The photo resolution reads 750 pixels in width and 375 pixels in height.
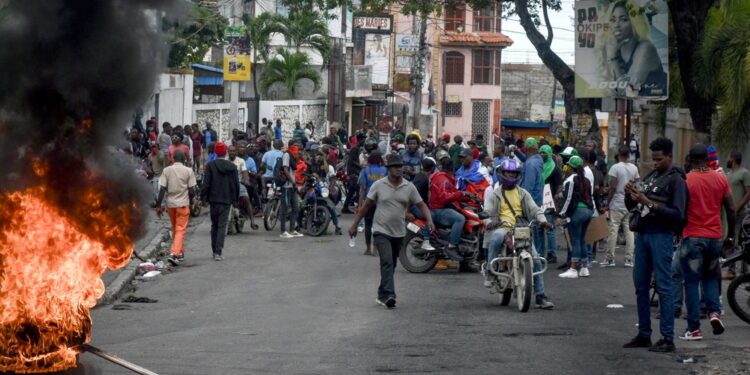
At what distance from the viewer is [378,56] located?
213 ft

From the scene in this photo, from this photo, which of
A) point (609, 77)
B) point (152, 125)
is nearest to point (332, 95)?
point (152, 125)

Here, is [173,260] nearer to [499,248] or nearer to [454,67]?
[499,248]

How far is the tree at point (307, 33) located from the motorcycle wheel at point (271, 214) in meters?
30.8

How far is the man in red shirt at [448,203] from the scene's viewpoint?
1573 centimetres

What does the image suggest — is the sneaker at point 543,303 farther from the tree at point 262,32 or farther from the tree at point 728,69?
the tree at point 262,32

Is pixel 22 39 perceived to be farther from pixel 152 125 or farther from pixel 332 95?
pixel 332 95

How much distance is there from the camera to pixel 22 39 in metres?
7.91

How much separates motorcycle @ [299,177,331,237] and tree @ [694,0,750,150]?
708 cm

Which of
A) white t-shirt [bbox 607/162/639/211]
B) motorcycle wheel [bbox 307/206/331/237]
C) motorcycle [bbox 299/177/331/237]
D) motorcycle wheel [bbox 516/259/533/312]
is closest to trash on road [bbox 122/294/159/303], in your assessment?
motorcycle wheel [bbox 516/259/533/312]

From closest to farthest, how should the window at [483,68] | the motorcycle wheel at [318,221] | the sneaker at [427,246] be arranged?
the sneaker at [427,246] → the motorcycle wheel at [318,221] → the window at [483,68]

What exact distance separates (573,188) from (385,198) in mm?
3739

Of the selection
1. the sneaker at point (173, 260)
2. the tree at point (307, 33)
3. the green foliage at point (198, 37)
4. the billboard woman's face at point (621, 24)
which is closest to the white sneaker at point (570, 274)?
the sneaker at point (173, 260)

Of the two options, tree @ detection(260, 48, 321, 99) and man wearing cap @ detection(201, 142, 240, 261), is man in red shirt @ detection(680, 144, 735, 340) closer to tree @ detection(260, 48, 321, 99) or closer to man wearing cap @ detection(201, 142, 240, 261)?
man wearing cap @ detection(201, 142, 240, 261)

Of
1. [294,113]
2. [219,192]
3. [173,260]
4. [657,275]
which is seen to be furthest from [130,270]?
[294,113]
